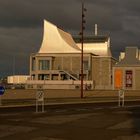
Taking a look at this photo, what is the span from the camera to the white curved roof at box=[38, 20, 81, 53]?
183538 mm

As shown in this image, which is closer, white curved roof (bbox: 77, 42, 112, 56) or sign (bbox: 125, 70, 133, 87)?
sign (bbox: 125, 70, 133, 87)

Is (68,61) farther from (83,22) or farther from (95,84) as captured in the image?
(83,22)

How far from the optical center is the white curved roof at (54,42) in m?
184

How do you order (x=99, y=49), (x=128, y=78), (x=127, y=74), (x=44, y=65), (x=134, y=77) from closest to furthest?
(x=134, y=77)
(x=128, y=78)
(x=127, y=74)
(x=44, y=65)
(x=99, y=49)

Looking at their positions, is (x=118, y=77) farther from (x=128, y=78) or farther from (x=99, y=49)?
(x=99, y=49)

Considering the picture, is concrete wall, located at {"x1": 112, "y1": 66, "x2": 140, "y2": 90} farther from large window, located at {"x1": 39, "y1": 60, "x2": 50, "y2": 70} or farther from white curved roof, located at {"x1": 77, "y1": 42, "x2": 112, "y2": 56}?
white curved roof, located at {"x1": 77, "y1": 42, "x2": 112, "y2": 56}

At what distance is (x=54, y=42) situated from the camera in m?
186

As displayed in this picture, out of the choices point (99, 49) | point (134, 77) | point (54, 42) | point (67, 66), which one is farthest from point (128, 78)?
point (99, 49)

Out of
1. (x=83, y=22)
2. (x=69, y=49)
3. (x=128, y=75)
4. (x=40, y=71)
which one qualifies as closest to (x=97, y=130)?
(x=83, y=22)

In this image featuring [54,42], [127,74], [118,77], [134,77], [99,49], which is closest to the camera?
[118,77]

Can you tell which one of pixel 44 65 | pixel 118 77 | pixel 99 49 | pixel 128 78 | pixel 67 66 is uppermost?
pixel 99 49

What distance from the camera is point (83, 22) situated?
5962 cm

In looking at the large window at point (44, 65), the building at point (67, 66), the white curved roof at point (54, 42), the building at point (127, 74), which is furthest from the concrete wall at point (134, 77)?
the white curved roof at point (54, 42)

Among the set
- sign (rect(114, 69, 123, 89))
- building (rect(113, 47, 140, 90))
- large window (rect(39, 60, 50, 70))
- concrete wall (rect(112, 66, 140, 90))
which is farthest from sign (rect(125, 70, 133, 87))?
large window (rect(39, 60, 50, 70))
